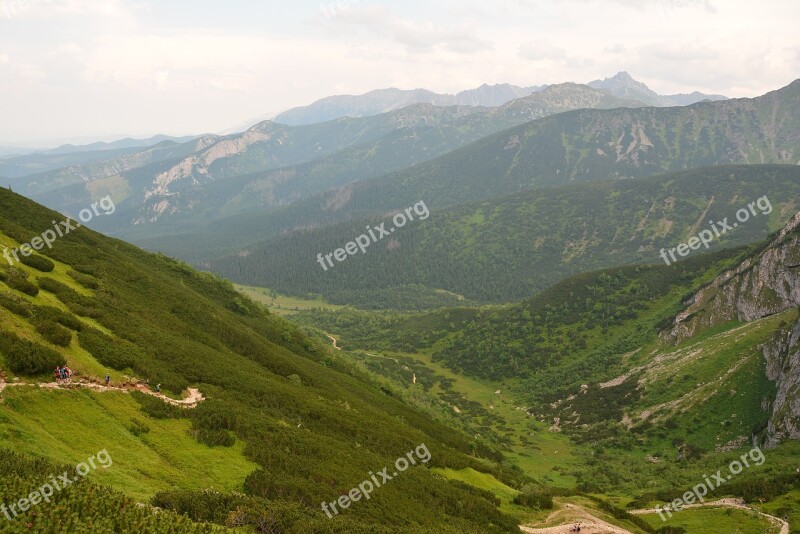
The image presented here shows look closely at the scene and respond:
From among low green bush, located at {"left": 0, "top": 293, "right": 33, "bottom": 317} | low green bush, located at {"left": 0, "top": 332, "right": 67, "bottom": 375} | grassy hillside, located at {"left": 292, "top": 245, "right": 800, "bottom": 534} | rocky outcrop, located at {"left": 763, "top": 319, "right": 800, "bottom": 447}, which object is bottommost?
grassy hillside, located at {"left": 292, "top": 245, "right": 800, "bottom": 534}

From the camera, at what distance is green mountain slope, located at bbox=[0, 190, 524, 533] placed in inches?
907

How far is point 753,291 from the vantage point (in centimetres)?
10250

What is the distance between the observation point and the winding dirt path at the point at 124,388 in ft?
83.9

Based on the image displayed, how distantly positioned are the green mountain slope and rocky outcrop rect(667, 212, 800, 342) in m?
84.9

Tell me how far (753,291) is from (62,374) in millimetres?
124231

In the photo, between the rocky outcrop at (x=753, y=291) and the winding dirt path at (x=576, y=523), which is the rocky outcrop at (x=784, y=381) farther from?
the winding dirt path at (x=576, y=523)

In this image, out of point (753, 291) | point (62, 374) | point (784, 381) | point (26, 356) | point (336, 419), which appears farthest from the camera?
point (753, 291)

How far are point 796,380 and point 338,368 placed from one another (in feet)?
234

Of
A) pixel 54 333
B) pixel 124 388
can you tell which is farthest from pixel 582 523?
pixel 54 333

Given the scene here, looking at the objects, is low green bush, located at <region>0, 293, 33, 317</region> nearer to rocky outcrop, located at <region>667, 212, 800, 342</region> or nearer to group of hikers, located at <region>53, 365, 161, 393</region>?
group of hikers, located at <region>53, 365, 161, 393</region>

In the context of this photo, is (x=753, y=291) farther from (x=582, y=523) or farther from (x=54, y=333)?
(x=54, y=333)

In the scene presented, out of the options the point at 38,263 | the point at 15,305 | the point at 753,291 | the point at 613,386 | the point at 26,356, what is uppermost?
the point at 38,263

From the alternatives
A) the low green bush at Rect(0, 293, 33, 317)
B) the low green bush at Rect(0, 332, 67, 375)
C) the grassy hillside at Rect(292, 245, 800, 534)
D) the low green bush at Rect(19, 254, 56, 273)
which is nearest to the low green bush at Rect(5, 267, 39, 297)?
the low green bush at Rect(0, 293, 33, 317)

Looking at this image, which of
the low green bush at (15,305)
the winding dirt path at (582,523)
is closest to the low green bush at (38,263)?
the low green bush at (15,305)
